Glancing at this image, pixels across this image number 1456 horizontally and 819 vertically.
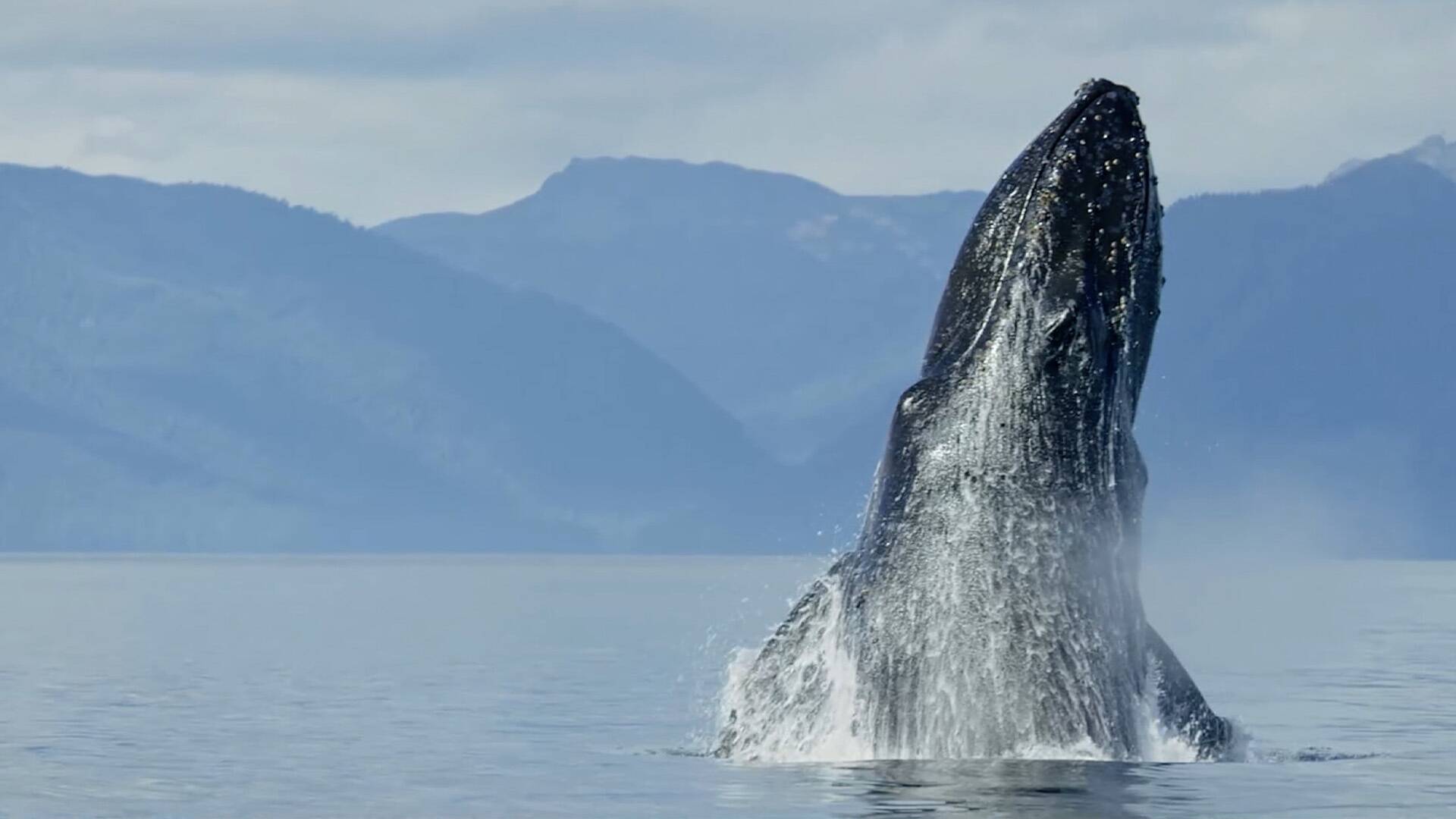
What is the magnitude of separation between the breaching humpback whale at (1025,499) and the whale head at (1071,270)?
12mm

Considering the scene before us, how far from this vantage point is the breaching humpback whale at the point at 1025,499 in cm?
1448

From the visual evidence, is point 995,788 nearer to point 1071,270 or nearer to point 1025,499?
point 1025,499

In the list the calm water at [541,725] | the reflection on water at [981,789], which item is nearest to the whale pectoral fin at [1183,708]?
the calm water at [541,725]

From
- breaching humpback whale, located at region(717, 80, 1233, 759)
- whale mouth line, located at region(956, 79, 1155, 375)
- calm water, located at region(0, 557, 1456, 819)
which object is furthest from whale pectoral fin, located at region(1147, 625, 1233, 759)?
whale mouth line, located at region(956, 79, 1155, 375)

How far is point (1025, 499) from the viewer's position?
47.8 ft

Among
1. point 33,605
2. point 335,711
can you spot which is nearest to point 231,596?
point 33,605

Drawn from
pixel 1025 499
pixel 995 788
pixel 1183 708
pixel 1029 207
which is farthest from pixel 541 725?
pixel 1029 207

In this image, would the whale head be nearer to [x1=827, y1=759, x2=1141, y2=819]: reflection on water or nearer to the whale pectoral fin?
the whale pectoral fin

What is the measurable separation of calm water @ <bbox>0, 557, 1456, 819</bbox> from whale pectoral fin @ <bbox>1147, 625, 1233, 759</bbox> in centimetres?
22

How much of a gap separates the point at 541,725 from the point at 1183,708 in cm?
842

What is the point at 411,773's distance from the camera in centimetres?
1767

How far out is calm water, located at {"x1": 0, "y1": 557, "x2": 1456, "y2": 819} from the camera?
1480cm

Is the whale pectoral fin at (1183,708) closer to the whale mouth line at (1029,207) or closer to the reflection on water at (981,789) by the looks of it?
the reflection on water at (981,789)

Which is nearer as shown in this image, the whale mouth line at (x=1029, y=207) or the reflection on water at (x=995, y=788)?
the reflection on water at (x=995, y=788)
